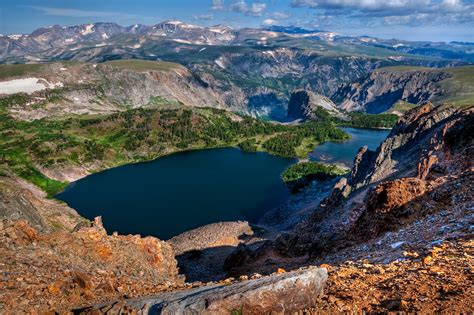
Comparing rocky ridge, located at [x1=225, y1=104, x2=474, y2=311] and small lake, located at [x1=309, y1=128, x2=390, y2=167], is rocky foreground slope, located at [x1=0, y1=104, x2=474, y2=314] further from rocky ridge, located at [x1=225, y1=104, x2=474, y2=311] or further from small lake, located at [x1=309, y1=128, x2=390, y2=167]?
small lake, located at [x1=309, y1=128, x2=390, y2=167]

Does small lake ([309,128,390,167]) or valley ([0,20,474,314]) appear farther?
small lake ([309,128,390,167])

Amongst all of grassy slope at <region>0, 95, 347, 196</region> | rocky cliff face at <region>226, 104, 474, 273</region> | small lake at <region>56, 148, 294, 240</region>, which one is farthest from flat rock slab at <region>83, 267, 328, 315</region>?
grassy slope at <region>0, 95, 347, 196</region>

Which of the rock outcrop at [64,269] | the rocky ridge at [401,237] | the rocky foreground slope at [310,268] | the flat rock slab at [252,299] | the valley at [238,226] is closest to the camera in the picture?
the flat rock slab at [252,299]

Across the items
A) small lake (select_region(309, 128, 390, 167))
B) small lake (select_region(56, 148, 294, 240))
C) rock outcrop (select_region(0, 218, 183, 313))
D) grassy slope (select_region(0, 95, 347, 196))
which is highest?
rock outcrop (select_region(0, 218, 183, 313))

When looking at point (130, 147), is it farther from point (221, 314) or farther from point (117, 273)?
point (221, 314)

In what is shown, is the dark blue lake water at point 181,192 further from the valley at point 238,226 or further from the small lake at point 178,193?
the valley at point 238,226

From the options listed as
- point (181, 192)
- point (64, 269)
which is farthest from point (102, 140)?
point (64, 269)

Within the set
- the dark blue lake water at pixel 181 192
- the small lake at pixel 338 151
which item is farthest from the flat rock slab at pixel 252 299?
the small lake at pixel 338 151

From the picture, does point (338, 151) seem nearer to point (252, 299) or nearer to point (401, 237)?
point (401, 237)
